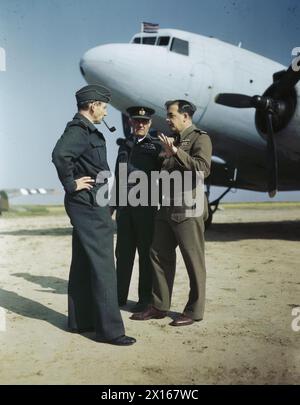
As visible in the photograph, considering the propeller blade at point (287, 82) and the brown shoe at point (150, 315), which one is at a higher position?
the propeller blade at point (287, 82)

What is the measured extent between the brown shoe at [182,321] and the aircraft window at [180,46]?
780 cm

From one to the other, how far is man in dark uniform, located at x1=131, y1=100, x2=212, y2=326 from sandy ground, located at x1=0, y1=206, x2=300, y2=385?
231 mm

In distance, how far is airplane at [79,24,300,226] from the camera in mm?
9875

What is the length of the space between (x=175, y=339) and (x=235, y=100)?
715 cm

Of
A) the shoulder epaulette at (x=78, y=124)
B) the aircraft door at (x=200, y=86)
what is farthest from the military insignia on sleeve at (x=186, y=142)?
the aircraft door at (x=200, y=86)

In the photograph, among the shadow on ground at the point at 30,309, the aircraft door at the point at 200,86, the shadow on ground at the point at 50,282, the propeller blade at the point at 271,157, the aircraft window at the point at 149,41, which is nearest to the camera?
the shadow on ground at the point at 30,309

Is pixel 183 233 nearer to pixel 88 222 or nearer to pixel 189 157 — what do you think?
pixel 189 157

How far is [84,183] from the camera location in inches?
156

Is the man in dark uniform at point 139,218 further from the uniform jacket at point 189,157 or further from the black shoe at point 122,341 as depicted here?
the black shoe at point 122,341

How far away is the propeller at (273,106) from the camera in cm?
966

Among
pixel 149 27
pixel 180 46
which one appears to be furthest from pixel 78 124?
pixel 149 27
